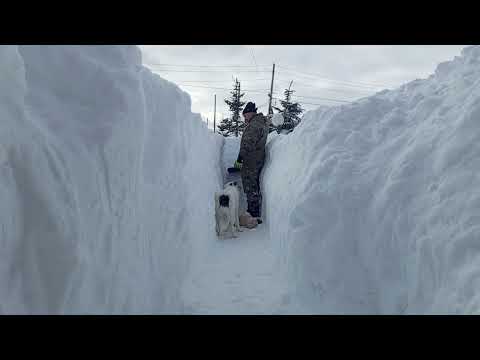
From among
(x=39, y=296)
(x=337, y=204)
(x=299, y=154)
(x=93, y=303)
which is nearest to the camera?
(x=39, y=296)

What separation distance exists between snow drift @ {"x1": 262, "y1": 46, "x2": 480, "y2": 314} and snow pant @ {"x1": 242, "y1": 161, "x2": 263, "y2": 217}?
241 cm

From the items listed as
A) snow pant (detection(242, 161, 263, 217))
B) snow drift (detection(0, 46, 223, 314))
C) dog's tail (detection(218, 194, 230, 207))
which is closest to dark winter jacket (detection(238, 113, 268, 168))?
snow pant (detection(242, 161, 263, 217))

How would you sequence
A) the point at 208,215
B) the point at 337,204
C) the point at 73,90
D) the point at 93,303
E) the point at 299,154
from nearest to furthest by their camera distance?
the point at 93,303 < the point at 73,90 < the point at 337,204 < the point at 299,154 < the point at 208,215

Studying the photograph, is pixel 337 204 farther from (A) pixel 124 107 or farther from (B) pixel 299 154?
(A) pixel 124 107

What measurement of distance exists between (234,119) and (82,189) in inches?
1058

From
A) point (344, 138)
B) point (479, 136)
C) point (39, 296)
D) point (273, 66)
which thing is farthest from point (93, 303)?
point (273, 66)

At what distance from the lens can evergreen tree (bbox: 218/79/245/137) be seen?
89.6 feet

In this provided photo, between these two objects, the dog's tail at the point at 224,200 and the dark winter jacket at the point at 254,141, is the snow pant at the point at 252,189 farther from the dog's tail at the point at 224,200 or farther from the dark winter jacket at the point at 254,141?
the dog's tail at the point at 224,200

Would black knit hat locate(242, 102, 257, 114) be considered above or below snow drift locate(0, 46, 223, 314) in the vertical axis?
above

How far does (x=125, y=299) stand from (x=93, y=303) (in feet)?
1.31

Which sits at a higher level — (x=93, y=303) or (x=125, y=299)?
(x=93, y=303)

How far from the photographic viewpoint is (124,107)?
219 cm

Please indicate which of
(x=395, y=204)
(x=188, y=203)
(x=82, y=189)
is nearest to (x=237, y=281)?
(x=188, y=203)

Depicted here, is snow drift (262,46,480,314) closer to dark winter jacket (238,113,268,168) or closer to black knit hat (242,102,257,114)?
dark winter jacket (238,113,268,168)
